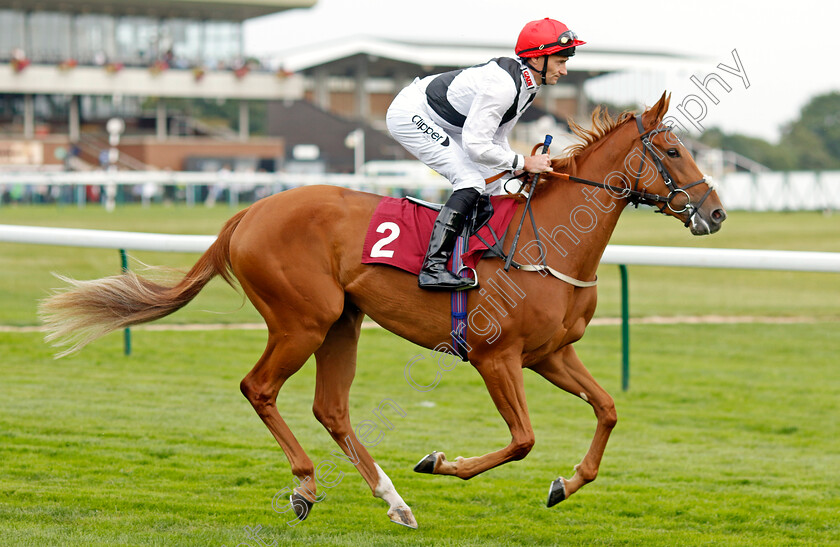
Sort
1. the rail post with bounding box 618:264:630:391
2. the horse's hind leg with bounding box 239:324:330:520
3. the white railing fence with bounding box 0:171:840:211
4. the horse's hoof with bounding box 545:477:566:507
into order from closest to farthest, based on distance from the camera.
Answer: the horse's hoof with bounding box 545:477:566:507 → the horse's hind leg with bounding box 239:324:330:520 → the rail post with bounding box 618:264:630:391 → the white railing fence with bounding box 0:171:840:211

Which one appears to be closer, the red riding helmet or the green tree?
the red riding helmet

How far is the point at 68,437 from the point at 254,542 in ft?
6.77

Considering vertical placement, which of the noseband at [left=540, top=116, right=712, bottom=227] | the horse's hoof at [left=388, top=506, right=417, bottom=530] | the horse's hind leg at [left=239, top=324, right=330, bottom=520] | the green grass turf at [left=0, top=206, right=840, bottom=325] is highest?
the noseband at [left=540, top=116, right=712, bottom=227]

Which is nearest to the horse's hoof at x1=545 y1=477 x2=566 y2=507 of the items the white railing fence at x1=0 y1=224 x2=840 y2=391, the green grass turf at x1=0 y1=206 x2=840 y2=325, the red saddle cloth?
the red saddle cloth

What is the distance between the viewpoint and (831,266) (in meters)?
5.85

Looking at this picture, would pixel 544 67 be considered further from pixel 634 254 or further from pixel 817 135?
pixel 817 135

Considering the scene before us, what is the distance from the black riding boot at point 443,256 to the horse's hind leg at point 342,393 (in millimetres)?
516

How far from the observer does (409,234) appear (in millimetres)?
4188

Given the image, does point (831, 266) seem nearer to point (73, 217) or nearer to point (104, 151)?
point (73, 217)

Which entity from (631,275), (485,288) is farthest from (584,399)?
(631,275)

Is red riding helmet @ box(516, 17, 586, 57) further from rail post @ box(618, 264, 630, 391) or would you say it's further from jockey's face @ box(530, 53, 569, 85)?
rail post @ box(618, 264, 630, 391)

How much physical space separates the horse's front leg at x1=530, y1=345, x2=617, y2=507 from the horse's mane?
771 millimetres

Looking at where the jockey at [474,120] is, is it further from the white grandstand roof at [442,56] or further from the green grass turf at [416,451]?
the white grandstand roof at [442,56]

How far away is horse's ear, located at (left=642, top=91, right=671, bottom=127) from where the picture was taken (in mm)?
4055
